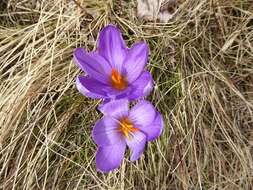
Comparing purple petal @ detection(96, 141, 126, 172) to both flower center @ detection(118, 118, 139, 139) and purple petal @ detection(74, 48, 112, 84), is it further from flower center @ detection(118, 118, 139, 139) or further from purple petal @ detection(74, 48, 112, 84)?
purple petal @ detection(74, 48, 112, 84)

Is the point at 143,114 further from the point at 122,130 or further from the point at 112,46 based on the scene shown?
the point at 112,46

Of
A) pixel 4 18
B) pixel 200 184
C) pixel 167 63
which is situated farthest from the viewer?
pixel 4 18

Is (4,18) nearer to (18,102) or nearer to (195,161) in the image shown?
(18,102)

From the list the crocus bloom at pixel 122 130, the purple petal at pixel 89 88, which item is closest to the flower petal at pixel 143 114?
the crocus bloom at pixel 122 130

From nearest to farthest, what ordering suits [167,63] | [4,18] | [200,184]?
[200,184]
[167,63]
[4,18]

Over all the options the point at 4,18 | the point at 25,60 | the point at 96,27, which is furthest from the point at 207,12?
the point at 4,18

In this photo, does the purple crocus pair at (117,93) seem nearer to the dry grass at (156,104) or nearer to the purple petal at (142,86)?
the purple petal at (142,86)
